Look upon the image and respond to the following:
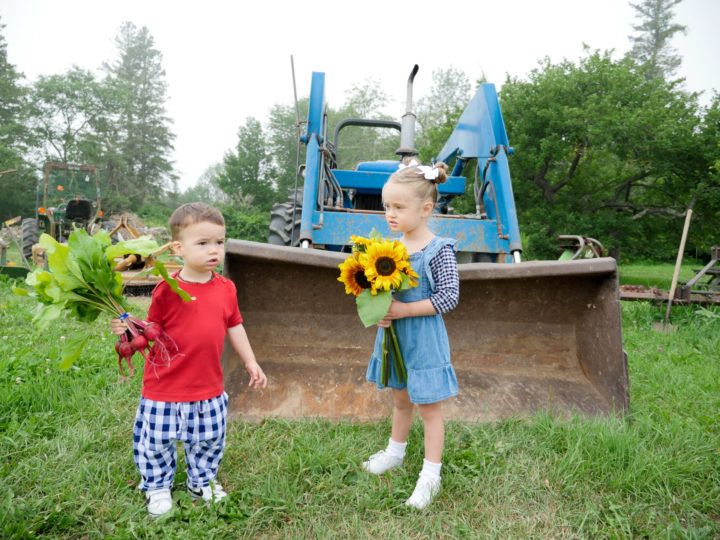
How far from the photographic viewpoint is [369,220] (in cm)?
315

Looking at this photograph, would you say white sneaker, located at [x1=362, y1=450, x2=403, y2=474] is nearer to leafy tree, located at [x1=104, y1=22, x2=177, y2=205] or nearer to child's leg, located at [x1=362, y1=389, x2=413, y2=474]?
child's leg, located at [x1=362, y1=389, x2=413, y2=474]

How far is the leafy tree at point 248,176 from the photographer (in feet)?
108

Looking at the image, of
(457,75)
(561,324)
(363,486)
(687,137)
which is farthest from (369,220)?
(457,75)

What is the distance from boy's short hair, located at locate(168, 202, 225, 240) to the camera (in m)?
1.45

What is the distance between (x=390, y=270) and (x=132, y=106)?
124 ft

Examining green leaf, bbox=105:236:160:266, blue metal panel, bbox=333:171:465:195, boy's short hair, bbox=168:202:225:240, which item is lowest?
green leaf, bbox=105:236:160:266

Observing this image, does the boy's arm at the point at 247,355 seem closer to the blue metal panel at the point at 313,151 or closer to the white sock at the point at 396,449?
the white sock at the point at 396,449

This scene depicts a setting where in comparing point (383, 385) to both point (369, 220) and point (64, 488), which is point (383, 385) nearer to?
point (64, 488)

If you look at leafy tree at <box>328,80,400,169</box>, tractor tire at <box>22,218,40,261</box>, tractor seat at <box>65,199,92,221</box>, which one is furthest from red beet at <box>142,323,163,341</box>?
leafy tree at <box>328,80,400,169</box>

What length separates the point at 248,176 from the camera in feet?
110

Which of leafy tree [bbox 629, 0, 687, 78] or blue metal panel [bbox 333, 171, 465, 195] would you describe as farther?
leafy tree [bbox 629, 0, 687, 78]

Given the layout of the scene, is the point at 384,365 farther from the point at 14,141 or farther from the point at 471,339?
the point at 14,141

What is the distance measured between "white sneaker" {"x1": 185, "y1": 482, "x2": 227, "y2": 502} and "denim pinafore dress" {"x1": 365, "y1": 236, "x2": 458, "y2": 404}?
0.77 metres

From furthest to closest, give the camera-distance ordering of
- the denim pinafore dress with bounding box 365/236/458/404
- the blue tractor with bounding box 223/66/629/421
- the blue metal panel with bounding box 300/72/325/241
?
1. the blue metal panel with bounding box 300/72/325/241
2. the blue tractor with bounding box 223/66/629/421
3. the denim pinafore dress with bounding box 365/236/458/404
